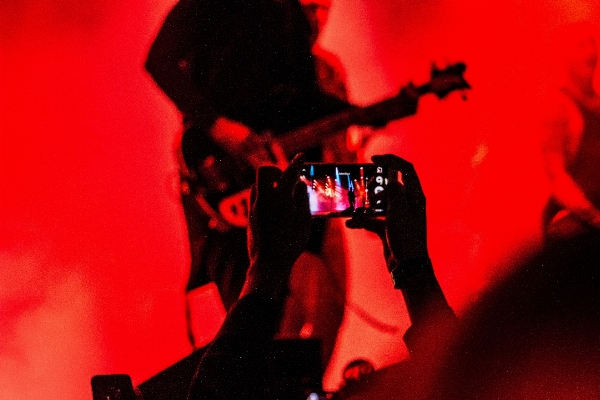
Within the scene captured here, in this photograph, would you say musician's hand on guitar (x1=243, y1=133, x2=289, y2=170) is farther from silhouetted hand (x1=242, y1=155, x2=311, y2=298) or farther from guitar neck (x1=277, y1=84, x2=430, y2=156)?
silhouetted hand (x1=242, y1=155, x2=311, y2=298)

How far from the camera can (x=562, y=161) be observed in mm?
2021

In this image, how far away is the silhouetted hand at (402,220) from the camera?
959 mm

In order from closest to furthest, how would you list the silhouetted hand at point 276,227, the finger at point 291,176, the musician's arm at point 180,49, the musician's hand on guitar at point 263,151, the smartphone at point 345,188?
the silhouetted hand at point 276,227 < the finger at point 291,176 < the smartphone at point 345,188 < the musician's hand on guitar at point 263,151 < the musician's arm at point 180,49

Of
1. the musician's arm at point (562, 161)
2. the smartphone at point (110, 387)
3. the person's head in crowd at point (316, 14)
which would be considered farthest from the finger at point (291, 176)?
the musician's arm at point (562, 161)

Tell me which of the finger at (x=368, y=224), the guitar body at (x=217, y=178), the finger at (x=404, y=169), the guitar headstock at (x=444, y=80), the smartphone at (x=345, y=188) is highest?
the finger at (x=404, y=169)

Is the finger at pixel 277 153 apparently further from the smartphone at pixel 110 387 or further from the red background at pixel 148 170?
the smartphone at pixel 110 387

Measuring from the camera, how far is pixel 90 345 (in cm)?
182

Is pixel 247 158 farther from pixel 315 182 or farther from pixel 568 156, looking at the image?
pixel 568 156

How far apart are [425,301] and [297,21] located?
51.4 inches

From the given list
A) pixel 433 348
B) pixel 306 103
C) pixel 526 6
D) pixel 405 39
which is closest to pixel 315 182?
pixel 433 348

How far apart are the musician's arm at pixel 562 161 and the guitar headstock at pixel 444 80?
0.40m

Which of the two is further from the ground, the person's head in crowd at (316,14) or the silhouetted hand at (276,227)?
the person's head in crowd at (316,14)

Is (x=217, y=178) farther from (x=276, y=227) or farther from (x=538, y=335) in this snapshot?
(x=538, y=335)

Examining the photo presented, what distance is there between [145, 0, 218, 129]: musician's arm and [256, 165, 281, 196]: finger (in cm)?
104
